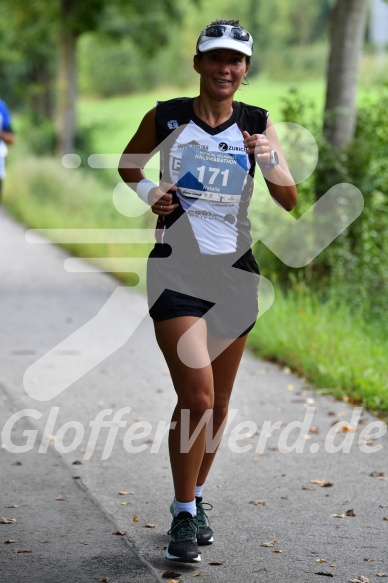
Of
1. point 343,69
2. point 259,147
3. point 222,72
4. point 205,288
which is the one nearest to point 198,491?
point 205,288

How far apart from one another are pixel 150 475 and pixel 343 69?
6523 millimetres

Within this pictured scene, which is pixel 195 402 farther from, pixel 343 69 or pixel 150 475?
pixel 343 69

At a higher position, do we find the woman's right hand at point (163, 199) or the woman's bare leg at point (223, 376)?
the woman's right hand at point (163, 199)

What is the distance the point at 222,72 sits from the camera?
4703 millimetres

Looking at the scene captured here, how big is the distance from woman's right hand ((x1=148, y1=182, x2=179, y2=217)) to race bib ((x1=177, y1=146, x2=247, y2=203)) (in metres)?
0.06

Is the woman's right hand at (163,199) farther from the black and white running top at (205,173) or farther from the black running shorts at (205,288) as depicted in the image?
the black running shorts at (205,288)

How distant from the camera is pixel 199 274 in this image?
4.81 m

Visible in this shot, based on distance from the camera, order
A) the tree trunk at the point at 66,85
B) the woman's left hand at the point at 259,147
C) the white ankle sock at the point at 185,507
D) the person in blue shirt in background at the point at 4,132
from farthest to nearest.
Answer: the tree trunk at the point at 66,85 < the person in blue shirt in background at the point at 4,132 < the white ankle sock at the point at 185,507 < the woman's left hand at the point at 259,147

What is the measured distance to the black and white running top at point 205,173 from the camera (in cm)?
474

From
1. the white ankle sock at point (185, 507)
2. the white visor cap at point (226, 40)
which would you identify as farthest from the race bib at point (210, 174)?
the white ankle sock at point (185, 507)

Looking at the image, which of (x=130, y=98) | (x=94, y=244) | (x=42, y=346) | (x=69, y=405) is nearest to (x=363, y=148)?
(x=42, y=346)

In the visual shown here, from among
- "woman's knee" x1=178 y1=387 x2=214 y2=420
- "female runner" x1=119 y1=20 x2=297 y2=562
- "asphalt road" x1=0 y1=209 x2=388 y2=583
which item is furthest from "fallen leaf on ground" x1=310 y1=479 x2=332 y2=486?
"woman's knee" x1=178 y1=387 x2=214 y2=420

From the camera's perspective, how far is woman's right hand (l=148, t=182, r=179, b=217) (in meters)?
4.69

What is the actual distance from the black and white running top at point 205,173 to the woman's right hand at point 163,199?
0.16 ft
